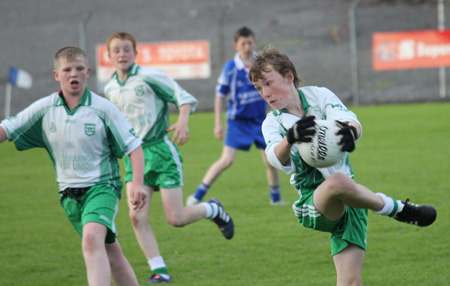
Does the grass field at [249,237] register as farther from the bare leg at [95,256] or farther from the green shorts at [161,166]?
the bare leg at [95,256]

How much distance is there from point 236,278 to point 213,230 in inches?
68.7

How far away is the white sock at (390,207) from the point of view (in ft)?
12.8

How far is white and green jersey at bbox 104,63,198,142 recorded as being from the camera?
577cm

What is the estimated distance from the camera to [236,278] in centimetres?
532

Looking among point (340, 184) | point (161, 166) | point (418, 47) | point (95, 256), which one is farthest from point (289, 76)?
point (418, 47)

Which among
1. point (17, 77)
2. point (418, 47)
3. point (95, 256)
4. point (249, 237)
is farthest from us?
point (418, 47)

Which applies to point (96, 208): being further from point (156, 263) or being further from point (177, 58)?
point (177, 58)

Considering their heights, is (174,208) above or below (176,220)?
above

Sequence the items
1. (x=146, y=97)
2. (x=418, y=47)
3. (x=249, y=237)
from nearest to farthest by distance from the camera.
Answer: (x=146, y=97) → (x=249, y=237) → (x=418, y=47)

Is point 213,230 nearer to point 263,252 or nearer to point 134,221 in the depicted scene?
point 263,252

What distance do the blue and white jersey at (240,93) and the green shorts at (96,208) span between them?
13.7ft

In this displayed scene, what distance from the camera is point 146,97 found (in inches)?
227

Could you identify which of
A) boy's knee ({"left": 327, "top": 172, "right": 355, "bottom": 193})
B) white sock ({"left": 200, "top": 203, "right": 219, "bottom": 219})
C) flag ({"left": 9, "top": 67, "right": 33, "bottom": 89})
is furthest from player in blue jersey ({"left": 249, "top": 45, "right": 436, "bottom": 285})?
flag ({"left": 9, "top": 67, "right": 33, "bottom": 89})

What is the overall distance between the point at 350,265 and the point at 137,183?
1.35 meters
